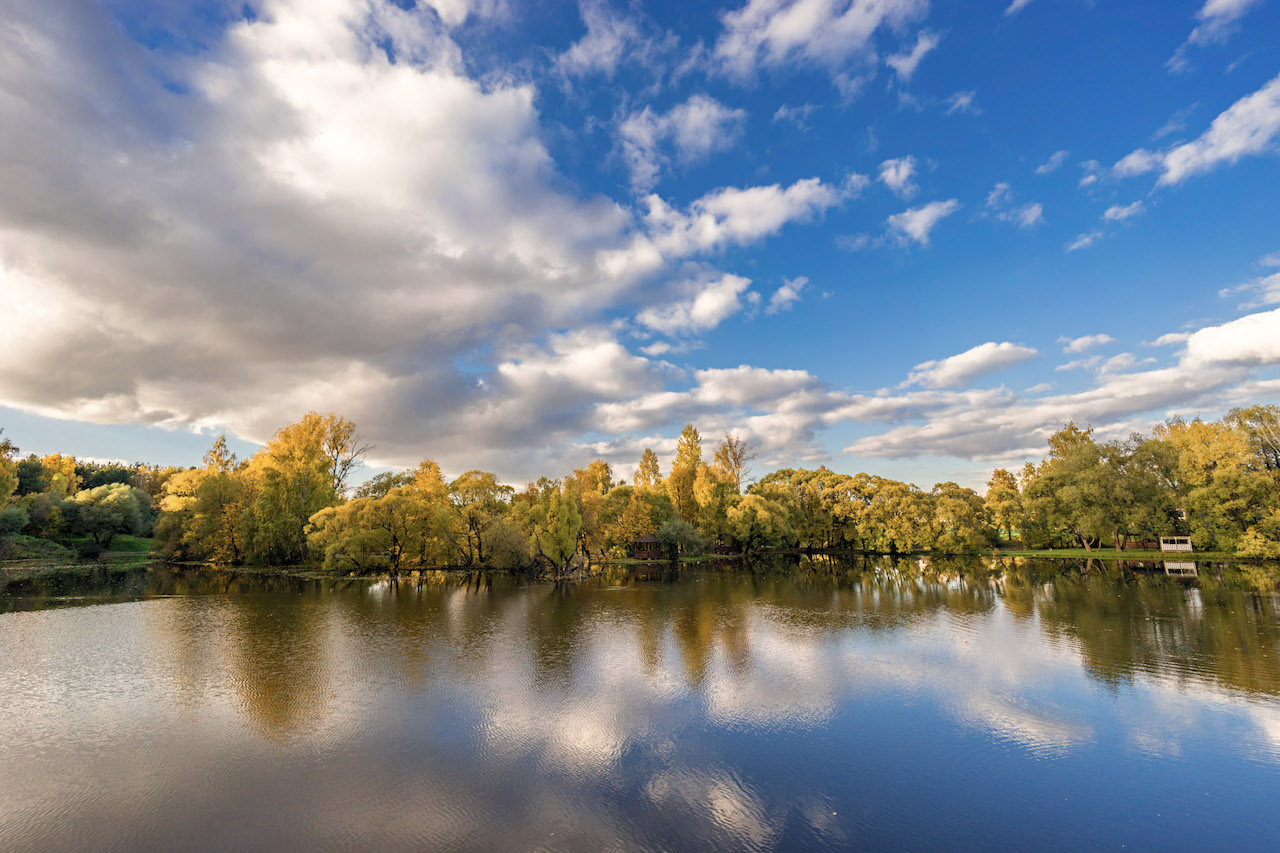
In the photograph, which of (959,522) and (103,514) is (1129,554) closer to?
(959,522)

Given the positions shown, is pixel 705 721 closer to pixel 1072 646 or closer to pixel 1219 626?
pixel 1072 646

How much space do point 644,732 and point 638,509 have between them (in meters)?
58.5

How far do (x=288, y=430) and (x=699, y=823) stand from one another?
225ft

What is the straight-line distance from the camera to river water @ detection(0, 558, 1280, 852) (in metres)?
10.2

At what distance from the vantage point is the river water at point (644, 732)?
10164mm

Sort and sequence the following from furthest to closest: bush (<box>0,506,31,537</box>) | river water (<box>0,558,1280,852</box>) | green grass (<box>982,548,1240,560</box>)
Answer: bush (<box>0,506,31,537</box>) < green grass (<box>982,548,1240,560</box>) < river water (<box>0,558,1280,852</box>)

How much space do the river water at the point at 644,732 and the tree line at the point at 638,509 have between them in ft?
89.4

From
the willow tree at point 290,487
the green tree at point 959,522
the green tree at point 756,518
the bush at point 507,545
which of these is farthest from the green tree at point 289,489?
the green tree at point 959,522

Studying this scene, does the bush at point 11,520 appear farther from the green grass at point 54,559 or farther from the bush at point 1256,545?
the bush at point 1256,545

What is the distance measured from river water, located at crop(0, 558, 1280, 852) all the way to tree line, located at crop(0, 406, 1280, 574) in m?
27.3

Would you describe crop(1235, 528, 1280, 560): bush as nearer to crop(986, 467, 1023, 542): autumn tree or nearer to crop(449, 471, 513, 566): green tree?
crop(986, 467, 1023, 542): autumn tree

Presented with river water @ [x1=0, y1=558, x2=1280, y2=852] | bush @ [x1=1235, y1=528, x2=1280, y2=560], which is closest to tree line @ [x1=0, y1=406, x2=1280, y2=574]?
bush @ [x1=1235, y1=528, x2=1280, y2=560]

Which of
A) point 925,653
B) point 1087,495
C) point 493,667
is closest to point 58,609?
point 493,667

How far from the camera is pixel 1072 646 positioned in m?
22.8
